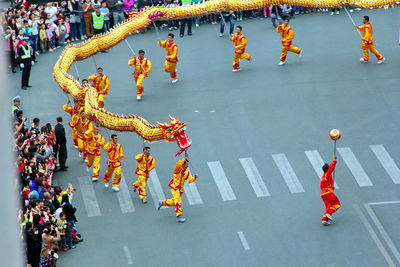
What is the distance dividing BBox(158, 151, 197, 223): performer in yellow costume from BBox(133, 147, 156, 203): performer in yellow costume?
3.33 ft

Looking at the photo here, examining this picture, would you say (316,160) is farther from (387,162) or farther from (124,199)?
Result: (124,199)

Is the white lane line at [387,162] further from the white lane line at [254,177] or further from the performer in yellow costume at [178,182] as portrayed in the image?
the performer in yellow costume at [178,182]

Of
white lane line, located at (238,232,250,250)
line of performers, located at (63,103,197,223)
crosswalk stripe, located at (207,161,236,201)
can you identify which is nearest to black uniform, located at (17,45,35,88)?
line of performers, located at (63,103,197,223)

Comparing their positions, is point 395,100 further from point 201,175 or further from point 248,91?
point 201,175

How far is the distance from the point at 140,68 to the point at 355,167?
28.9 ft

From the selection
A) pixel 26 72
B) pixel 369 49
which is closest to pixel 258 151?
pixel 369 49

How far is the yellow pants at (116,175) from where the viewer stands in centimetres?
2325

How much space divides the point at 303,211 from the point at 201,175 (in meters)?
3.58

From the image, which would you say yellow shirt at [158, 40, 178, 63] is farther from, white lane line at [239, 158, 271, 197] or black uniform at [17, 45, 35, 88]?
white lane line at [239, 158, 271, 197]

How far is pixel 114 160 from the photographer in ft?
75.5

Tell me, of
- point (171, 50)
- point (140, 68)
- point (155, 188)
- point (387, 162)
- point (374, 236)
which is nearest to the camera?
point (374, 236)

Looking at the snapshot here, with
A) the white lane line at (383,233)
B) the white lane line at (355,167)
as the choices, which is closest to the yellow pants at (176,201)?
the white lane line at (383,233)

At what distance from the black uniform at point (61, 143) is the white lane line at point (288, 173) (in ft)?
19.9

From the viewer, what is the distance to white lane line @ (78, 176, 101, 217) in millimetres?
22797
